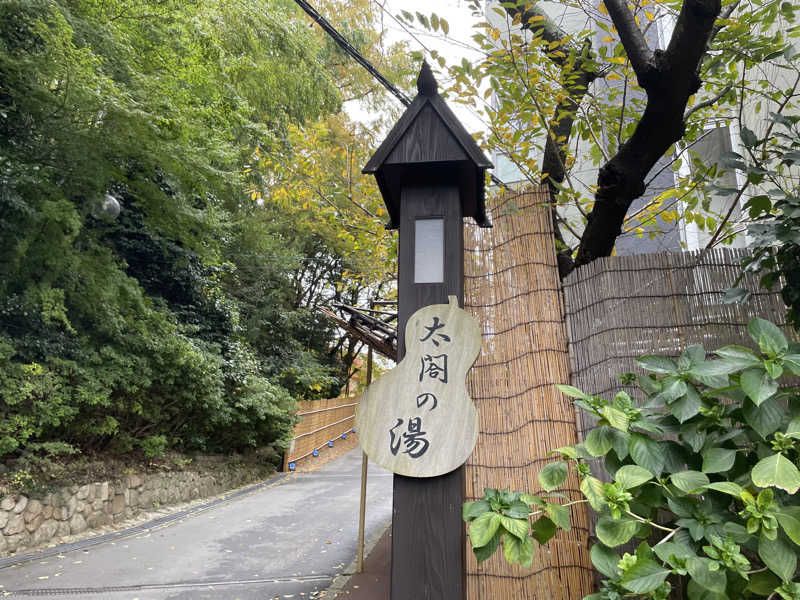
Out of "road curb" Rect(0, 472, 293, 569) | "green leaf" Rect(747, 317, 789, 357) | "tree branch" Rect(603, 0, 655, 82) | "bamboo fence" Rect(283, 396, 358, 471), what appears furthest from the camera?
"bamboo fence" Rect(283, 396, 358, 471)

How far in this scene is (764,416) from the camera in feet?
6.62

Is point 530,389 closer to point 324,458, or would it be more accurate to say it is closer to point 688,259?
point 688,259

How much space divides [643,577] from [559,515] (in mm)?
370

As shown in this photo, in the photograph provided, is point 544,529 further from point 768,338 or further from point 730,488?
point 768,338

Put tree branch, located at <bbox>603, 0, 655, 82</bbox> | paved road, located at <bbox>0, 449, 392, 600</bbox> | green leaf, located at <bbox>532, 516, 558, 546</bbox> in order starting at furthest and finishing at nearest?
paved road, located at <bbox>0, 449, 392, 600</bbox> → tree branch, located at <bbox>603, 0, 655, 82</bbox> → green leaf, located at <bbox>532, 516, 558, 546</bbox>

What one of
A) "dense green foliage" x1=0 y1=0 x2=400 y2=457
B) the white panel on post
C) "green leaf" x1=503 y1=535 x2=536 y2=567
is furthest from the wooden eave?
"dense green foliage" x1=0 y1=0 x2=400 y2=457

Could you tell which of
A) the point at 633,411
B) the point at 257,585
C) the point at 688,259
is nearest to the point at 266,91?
the point at 257,585

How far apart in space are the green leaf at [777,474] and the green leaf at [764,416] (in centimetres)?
14

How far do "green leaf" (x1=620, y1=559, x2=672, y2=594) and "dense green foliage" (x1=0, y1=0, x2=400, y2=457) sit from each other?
6.13 meters

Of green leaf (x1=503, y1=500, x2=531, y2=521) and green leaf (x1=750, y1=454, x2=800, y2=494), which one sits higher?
green leaf (x1=750, y1=454, x2=800, y2=494)

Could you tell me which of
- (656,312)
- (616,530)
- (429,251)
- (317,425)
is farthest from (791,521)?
(317,425)

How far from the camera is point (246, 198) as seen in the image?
1299 centimetres

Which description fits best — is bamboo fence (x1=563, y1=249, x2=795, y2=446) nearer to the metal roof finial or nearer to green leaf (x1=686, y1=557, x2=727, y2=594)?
green leaf (x1=686, y1=557, x2=727, y2=594)

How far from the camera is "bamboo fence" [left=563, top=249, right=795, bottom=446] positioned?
279cm
